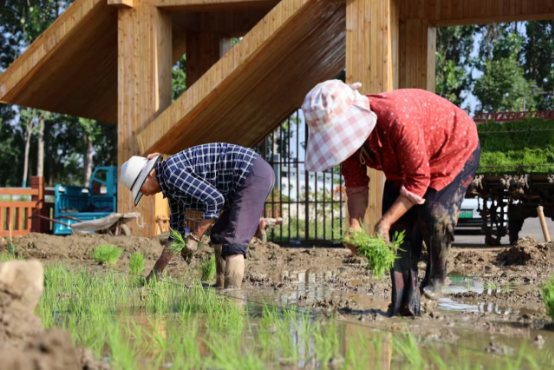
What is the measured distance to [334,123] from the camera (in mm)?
4188

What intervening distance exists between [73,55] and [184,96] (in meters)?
2.90

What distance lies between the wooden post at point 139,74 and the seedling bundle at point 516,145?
5.24m

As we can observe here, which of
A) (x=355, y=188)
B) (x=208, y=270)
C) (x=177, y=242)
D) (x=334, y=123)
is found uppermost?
(x=334, y=123)

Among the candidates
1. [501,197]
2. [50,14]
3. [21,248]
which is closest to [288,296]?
[21,248]

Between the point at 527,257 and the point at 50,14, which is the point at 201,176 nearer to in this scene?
the point at 527,257

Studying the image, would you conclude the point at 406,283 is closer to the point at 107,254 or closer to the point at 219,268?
the point at 219,268

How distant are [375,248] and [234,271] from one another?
233cm

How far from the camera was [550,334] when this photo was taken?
430 centimetres

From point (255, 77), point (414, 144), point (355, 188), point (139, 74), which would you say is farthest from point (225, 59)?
point (414, 144)

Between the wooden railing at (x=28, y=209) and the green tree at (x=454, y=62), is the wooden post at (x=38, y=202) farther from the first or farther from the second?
the green tree at (x=454, y=62)

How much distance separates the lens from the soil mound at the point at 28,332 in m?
2.90

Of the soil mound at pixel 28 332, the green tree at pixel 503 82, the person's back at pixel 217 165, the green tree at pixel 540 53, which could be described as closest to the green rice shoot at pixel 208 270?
the person's back at pixel 217 165

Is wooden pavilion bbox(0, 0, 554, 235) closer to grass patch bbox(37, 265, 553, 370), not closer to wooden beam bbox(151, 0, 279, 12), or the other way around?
wooden beam bbox(151, 0, 279, 12)

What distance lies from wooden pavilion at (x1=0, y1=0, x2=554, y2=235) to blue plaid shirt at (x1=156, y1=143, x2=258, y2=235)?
4802 millimetres
